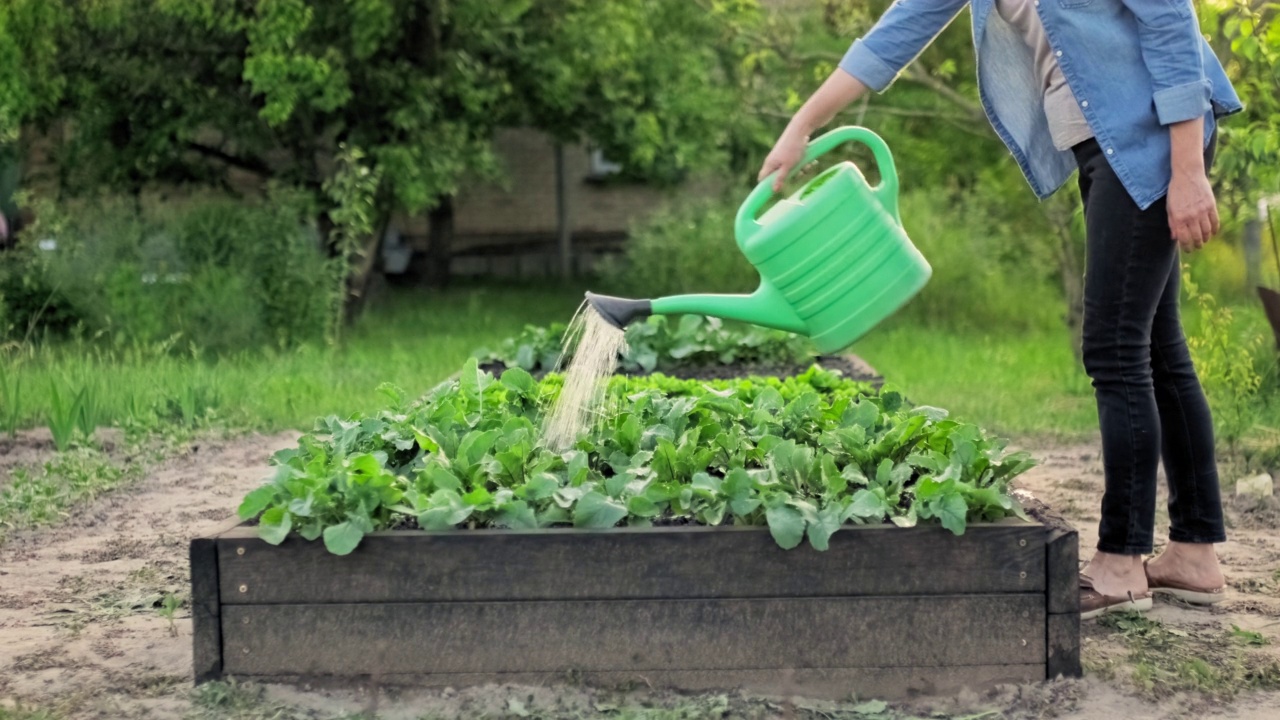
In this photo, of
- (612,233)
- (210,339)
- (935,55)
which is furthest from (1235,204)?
(612,233)

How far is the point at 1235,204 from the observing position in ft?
21.9

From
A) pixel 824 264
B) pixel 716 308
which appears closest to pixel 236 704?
pixel 716 308

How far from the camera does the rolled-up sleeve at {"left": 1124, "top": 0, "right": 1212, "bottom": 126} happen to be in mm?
2840

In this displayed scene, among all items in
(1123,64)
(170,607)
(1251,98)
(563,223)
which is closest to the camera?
(1123,64)

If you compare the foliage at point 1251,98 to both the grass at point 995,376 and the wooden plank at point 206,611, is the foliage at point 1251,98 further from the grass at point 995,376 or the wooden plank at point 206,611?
the wooden plank at point 206,611

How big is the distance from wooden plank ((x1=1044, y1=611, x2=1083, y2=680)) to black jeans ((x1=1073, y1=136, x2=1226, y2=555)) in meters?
0.46

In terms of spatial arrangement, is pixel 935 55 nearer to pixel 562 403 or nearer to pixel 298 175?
pixel 298 175

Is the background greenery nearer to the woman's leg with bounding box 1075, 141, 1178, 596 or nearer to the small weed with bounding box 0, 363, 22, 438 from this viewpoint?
the small weed with bounding box 0, 363, 22, 438

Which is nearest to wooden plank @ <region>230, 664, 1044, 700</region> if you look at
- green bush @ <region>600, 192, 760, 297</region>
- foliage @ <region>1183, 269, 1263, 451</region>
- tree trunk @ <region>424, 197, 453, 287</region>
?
foliage @ <region>1183, 269, 1263, 451</region>

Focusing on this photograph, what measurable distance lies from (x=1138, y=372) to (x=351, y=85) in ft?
27.7

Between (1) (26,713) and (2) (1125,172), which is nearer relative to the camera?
(1) (26,713)

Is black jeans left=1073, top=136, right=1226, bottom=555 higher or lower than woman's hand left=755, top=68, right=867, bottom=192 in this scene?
lower

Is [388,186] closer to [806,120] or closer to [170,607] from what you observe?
[170,607]

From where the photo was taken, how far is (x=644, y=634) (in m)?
2.70
